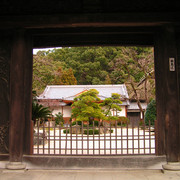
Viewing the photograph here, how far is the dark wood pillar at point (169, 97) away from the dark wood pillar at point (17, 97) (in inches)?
113

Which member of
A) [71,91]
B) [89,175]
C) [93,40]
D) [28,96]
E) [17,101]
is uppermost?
[71,91]

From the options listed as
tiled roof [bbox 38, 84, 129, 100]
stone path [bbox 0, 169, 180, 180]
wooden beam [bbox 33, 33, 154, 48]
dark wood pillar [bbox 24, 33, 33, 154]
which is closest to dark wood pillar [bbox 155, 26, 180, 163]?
stone path [bbox 0, 169, 180, 180]

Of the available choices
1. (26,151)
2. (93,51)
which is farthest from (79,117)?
(93,51)

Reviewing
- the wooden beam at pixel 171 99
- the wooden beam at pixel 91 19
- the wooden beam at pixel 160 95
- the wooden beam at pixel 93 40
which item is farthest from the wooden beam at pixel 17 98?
the wooden beam at pixel 171 99

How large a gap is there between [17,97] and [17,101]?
3.2 inches

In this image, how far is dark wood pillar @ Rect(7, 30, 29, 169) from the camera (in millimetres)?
4367

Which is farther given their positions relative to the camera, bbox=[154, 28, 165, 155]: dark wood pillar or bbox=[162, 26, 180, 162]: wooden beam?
bbox=[154, 28, 165, 155]: dark wood pillar

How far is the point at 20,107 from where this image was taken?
4434 mm

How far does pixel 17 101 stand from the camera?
443 cm

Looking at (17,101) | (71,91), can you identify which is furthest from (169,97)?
(71,91)

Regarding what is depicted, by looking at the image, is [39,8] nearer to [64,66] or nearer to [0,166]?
[0,166]

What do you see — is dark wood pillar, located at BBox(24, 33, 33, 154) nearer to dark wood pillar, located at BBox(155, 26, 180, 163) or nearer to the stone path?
the stone path

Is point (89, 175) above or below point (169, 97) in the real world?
below

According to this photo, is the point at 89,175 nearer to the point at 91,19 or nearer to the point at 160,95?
the point at 160,95
